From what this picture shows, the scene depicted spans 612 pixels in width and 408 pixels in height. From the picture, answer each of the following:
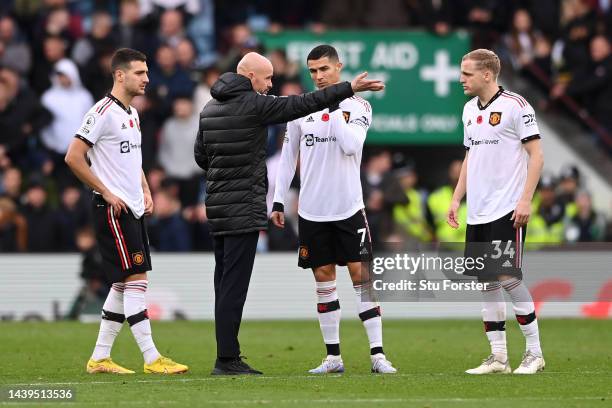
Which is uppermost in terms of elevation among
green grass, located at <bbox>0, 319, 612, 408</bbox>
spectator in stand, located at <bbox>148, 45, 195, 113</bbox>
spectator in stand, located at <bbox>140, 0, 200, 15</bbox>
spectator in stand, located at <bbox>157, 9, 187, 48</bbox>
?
spectator in stand, located at <bbox>140, 0, 200, 15</bbox>

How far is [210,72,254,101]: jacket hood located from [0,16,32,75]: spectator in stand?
37.2ft

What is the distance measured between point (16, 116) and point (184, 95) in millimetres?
2577

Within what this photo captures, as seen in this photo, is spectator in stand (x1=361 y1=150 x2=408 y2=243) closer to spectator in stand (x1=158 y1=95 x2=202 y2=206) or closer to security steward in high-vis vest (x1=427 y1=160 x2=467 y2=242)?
security steward in high-vis vest (x1=427 y1=160 x2=467 y2=242)

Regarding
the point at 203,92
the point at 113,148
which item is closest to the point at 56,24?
the point at 203,92

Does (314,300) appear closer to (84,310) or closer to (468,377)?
(84,310)

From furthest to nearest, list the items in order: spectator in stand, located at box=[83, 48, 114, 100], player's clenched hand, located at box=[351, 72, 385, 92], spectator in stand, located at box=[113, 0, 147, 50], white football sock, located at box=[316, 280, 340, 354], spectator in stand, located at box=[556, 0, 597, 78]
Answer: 1. spectator in stand, located at box=[556, 0, 597, 78]
2. spectator in stand, located at box=[113, 0, 147, 50]
3. spectator in stand, located at box=[83, 48, 114, 100]
4. white football sock, located at box=[316, 280, 340, 354]
5. player's clenched hand, located at box=[351, 72, 385, 92]

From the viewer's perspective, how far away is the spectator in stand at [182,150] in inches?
858

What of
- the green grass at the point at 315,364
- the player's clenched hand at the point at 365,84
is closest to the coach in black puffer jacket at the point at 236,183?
the green grass at the point at 315,364

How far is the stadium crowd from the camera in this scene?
21188mm

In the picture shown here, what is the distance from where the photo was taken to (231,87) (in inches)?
471

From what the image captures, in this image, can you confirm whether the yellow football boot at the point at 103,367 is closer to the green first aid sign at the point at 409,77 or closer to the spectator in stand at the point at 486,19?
the green first aid sign at the point at 409,77

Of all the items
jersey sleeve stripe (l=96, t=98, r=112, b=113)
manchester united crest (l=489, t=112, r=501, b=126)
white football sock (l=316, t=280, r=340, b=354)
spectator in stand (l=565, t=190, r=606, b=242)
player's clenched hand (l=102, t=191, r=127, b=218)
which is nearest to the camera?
manchester united crest (l=489, t=112, r=501, b=126)

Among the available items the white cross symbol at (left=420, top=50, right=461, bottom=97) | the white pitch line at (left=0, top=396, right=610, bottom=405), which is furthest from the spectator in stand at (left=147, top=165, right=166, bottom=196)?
the white pitch line at (left=0, top=396, right=610, bottom=405)

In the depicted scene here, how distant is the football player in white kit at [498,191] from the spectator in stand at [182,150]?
10.1 m
